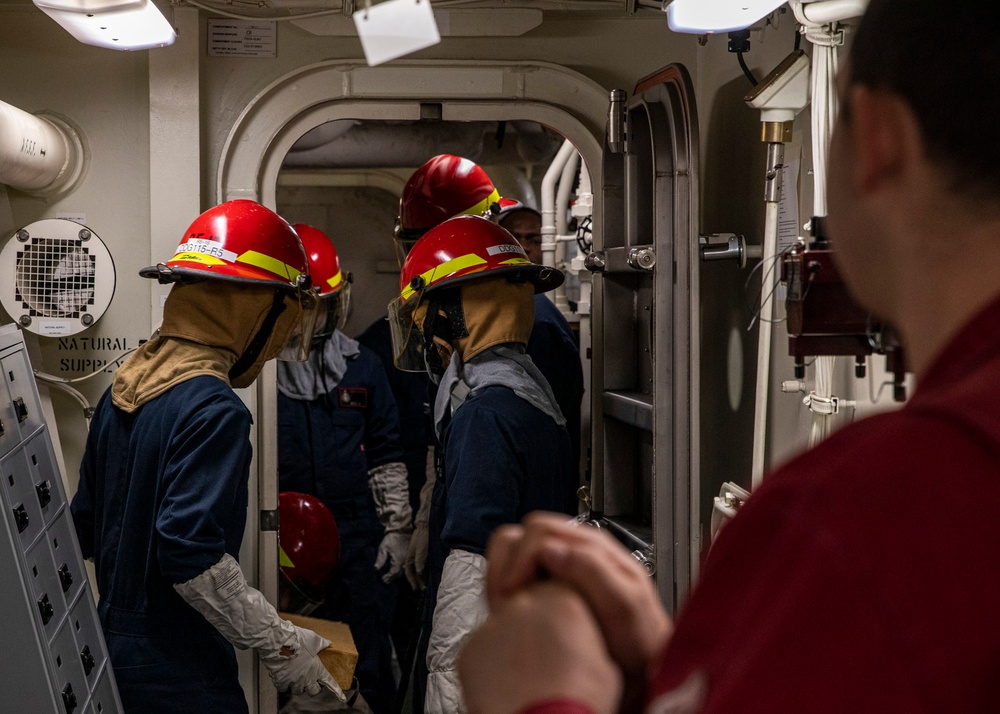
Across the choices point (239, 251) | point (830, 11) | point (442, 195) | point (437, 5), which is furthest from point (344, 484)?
point (830, 11)

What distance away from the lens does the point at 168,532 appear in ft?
6.86

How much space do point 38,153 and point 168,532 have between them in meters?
1.17

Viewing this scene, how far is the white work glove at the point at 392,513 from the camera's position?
12.7 ft

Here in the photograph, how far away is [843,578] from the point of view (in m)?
0.50

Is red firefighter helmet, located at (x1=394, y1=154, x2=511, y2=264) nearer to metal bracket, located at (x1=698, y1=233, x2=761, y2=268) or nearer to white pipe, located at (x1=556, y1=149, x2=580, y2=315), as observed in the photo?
white pipe, located at (x1=556, y1=149, x2=580, y2=315)

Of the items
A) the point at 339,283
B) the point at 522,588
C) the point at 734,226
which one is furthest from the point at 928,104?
the point at 339,283

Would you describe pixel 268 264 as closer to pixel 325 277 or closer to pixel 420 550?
pixel 325 277

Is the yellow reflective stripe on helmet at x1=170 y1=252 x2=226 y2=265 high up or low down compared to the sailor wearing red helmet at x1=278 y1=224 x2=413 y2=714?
up

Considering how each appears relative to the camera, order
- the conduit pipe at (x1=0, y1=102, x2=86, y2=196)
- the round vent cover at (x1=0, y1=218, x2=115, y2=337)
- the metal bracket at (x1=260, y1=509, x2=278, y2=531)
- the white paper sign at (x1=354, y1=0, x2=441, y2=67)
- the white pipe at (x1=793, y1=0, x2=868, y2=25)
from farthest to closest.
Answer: the metal bracket at (x1=260, y1=509, x2=278, y2=531) < the round vent cover at (x1=0, y1=218, x2=115, y2=337) < the conduit pipe at (x1=0, y1=102, x2=86, y2=196) < the white pipe at (x1=793, y1=0, x2=868, y2=25) < the white paper sign at (x1=354, y1=0, x2=441, y2=67)

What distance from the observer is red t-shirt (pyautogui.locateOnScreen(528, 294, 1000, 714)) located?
0.49 m

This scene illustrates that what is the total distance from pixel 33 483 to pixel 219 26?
146 cm

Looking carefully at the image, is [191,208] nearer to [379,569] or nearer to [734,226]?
[734,226]

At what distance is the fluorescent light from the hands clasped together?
1448 mm

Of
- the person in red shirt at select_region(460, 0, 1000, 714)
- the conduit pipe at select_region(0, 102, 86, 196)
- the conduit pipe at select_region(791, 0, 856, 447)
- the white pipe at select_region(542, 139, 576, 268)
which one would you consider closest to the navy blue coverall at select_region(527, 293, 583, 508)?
the white pipe at select_region(542, 139, 576, 268)
